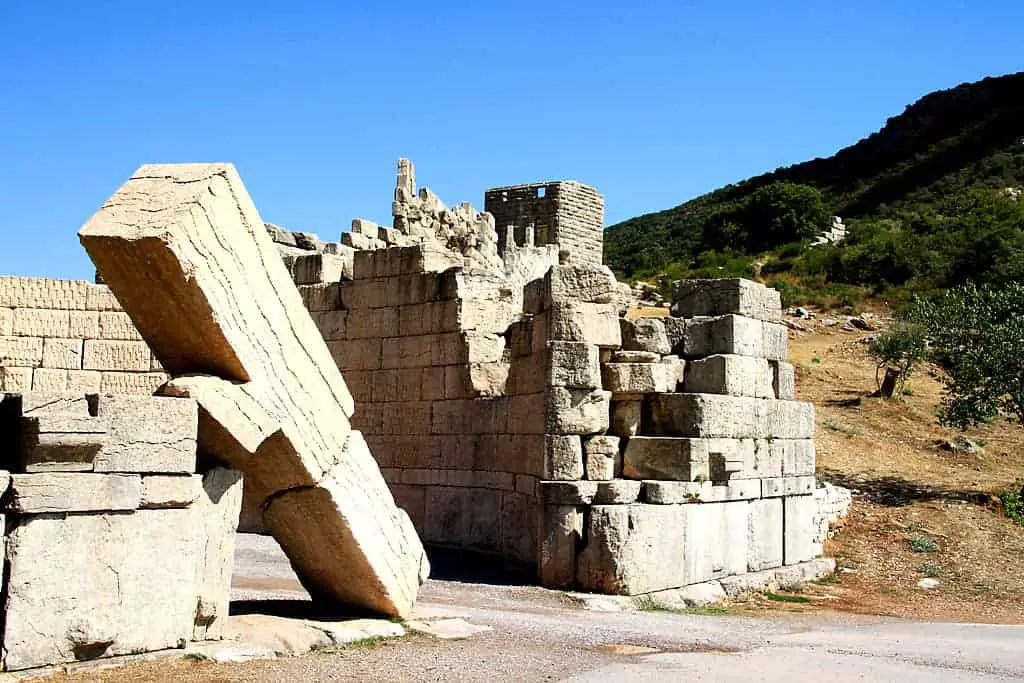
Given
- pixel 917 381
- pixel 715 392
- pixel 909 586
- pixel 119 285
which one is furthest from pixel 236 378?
pixel 917 381

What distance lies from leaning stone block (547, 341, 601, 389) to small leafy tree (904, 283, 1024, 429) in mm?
8768

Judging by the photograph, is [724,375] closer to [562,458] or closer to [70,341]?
[562,458]

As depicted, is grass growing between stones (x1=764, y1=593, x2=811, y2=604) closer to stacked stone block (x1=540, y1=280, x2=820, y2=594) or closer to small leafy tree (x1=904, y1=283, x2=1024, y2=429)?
stacked stone block (x1=540, y1=280, x2=820, y2=594)

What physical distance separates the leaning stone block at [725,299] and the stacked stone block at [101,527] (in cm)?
643

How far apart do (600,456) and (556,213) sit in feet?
79.8

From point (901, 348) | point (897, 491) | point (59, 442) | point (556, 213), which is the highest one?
point (556, 213)

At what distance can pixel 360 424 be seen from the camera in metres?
13.0

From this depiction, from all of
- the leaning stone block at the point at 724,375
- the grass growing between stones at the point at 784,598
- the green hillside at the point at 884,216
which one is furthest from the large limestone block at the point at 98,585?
the green hillside at the point at 884,216

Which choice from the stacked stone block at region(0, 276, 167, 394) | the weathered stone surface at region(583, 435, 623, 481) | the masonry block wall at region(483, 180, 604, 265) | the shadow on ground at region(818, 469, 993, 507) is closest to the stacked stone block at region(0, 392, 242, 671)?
the weathered stone surface at region(583, 435, 623, 481)

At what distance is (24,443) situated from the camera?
215 inches

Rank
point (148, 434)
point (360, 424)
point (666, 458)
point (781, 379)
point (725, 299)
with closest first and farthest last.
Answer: point (148, 434) → point (666, 458) → point (725, 299) → point (781, 379) → point (360, 424)

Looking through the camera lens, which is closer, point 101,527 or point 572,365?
point 101,527

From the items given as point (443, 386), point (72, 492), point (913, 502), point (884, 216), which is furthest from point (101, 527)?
point (884, 216)

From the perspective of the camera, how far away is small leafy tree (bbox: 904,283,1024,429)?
53.1 feet
